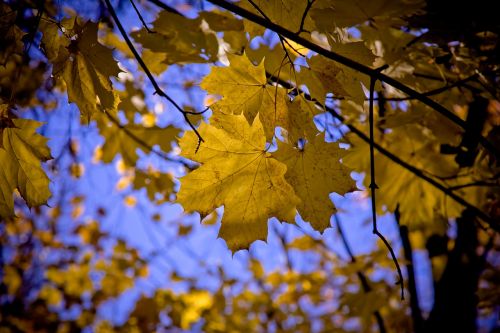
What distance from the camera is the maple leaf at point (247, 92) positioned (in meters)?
1.12

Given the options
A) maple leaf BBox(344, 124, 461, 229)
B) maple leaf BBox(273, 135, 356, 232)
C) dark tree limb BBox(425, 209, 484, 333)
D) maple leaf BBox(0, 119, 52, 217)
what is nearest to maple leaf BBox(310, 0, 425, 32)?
maple leaf BBox(273, 135, 356, 232)

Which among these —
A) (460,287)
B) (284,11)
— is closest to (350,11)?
(284,11)

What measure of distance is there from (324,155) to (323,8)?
0.50m

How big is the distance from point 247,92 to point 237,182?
0.30m

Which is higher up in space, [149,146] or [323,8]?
[149,146]

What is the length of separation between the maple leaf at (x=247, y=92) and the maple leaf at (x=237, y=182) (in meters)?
0.08

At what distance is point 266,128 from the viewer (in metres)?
1.16

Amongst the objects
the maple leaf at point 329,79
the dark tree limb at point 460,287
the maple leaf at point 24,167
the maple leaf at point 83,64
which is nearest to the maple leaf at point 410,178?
the dark tree limb at point 460,287

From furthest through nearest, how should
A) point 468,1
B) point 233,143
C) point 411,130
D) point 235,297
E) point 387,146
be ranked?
1. point 235,297
2. point 387,146
3. point 411,130
4. point 468,1
5. point 233,143

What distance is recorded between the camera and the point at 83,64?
3.75 ft

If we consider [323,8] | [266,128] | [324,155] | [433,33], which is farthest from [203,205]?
[433,33]

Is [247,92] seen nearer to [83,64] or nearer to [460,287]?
[83,64]

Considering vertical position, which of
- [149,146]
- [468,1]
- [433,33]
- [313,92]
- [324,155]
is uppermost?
[149,146]

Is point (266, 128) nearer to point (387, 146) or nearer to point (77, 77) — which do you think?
point (77, 77)
